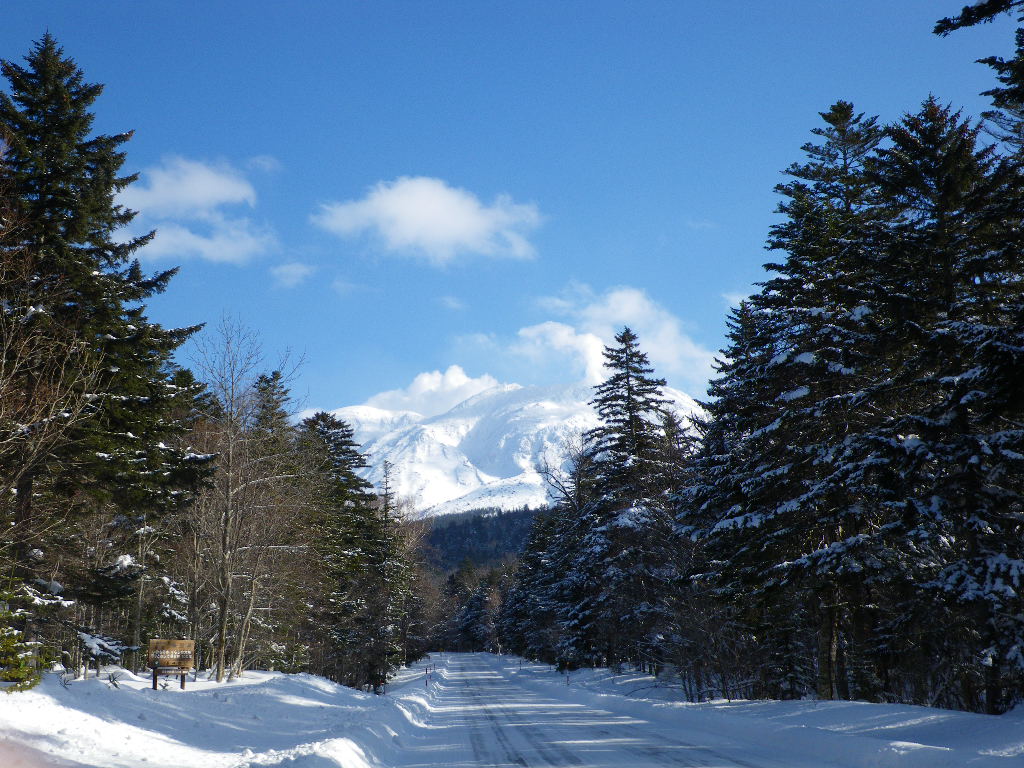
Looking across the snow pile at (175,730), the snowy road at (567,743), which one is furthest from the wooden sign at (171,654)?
the snowy road at (567,743)

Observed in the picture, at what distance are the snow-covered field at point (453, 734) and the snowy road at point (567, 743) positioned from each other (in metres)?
0.04

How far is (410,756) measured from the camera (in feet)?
43.6

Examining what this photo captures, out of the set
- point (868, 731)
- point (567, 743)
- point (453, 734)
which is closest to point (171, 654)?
point (453, 734)

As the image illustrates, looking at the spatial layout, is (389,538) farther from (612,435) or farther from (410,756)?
(410,756)

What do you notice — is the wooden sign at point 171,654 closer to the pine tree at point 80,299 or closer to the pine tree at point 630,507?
the pine tree at point 80,299

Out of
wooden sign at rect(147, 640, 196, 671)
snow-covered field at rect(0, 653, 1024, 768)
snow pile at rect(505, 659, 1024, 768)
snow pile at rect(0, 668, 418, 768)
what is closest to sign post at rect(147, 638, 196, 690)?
wooden sign at rect(147, 640, 196, 671)

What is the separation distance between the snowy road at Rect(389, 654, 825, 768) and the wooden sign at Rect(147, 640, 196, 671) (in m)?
6.49

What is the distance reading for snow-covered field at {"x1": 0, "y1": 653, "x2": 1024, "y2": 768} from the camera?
10219 mm

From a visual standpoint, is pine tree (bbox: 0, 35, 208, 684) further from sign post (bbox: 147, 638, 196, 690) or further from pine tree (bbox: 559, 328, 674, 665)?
pine tree (bbox: 559, 328, 674, 665)

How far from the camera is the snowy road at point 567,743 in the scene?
11547 mm

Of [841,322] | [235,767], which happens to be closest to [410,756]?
[235,767]

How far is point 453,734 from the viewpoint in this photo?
55.7 feet

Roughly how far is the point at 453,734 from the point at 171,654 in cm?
Answer: 776

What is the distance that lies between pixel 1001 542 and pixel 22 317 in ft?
69.4
